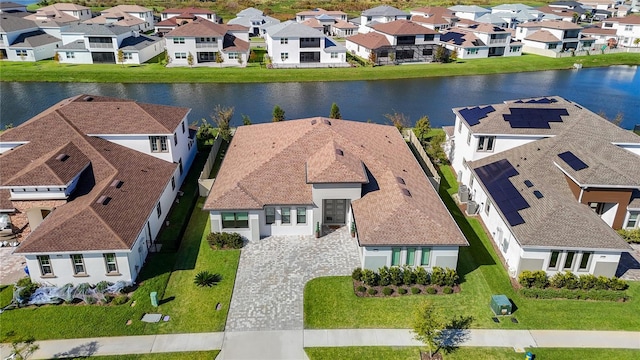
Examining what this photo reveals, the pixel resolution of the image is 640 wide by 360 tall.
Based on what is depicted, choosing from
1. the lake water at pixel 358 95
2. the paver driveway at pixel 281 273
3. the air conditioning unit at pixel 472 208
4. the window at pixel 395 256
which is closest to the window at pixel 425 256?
the window at pixel 395 256

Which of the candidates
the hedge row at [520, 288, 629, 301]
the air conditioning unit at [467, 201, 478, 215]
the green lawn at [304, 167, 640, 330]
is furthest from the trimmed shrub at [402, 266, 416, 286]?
the air conditioning unit at [467, 201, 478, 215]

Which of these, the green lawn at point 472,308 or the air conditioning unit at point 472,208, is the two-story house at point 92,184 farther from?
the air conditioning unit at point 472,208

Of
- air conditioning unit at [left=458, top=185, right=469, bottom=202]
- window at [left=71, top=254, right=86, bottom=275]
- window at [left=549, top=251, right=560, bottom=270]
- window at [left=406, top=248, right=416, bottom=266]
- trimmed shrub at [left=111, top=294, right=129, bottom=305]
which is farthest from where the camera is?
air conditioning unit at [left=458, top=185, right=469, bottom=202]

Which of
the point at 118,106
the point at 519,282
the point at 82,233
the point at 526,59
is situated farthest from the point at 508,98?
the point at 82,233

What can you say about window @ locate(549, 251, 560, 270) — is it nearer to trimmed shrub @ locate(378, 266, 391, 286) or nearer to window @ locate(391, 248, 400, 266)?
window @ locate(391, 248, 400, 266)

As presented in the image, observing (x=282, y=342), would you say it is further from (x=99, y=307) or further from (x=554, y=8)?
(x=554, y=8)

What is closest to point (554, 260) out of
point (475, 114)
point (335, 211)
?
point (335, 211)
